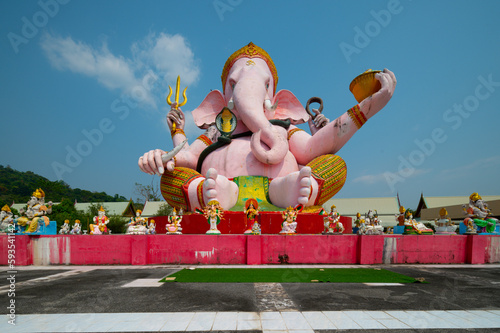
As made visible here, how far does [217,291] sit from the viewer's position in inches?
184

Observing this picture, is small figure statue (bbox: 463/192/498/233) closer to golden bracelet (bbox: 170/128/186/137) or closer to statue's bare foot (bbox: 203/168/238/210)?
statue's bare foot (bbox: 203/168/238/210)

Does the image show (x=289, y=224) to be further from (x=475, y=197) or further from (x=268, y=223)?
(x=475, y=197)

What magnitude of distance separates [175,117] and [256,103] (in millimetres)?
3140

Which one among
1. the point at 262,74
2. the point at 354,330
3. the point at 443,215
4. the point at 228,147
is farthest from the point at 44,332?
the point at 443,215

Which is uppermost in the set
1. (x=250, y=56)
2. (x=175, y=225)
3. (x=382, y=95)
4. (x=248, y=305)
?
(x=250, y=56)

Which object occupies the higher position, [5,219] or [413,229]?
[5,219]

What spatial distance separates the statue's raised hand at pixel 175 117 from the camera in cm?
1141

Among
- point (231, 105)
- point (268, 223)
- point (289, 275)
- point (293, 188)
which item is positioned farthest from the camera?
point (231, 105)

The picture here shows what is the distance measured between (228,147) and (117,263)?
16.8 feet

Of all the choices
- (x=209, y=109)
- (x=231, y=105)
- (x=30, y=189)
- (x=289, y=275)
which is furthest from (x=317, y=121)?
(x=30, y=189)

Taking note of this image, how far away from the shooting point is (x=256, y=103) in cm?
1033

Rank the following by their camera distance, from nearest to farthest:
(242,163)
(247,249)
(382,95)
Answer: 1. (247,249)
2. (382,95)
3. (242,163)

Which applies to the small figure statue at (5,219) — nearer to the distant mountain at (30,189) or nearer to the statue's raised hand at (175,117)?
the statue's raised hand at (175,117)

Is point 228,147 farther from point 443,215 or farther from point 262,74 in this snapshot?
point 443,215
